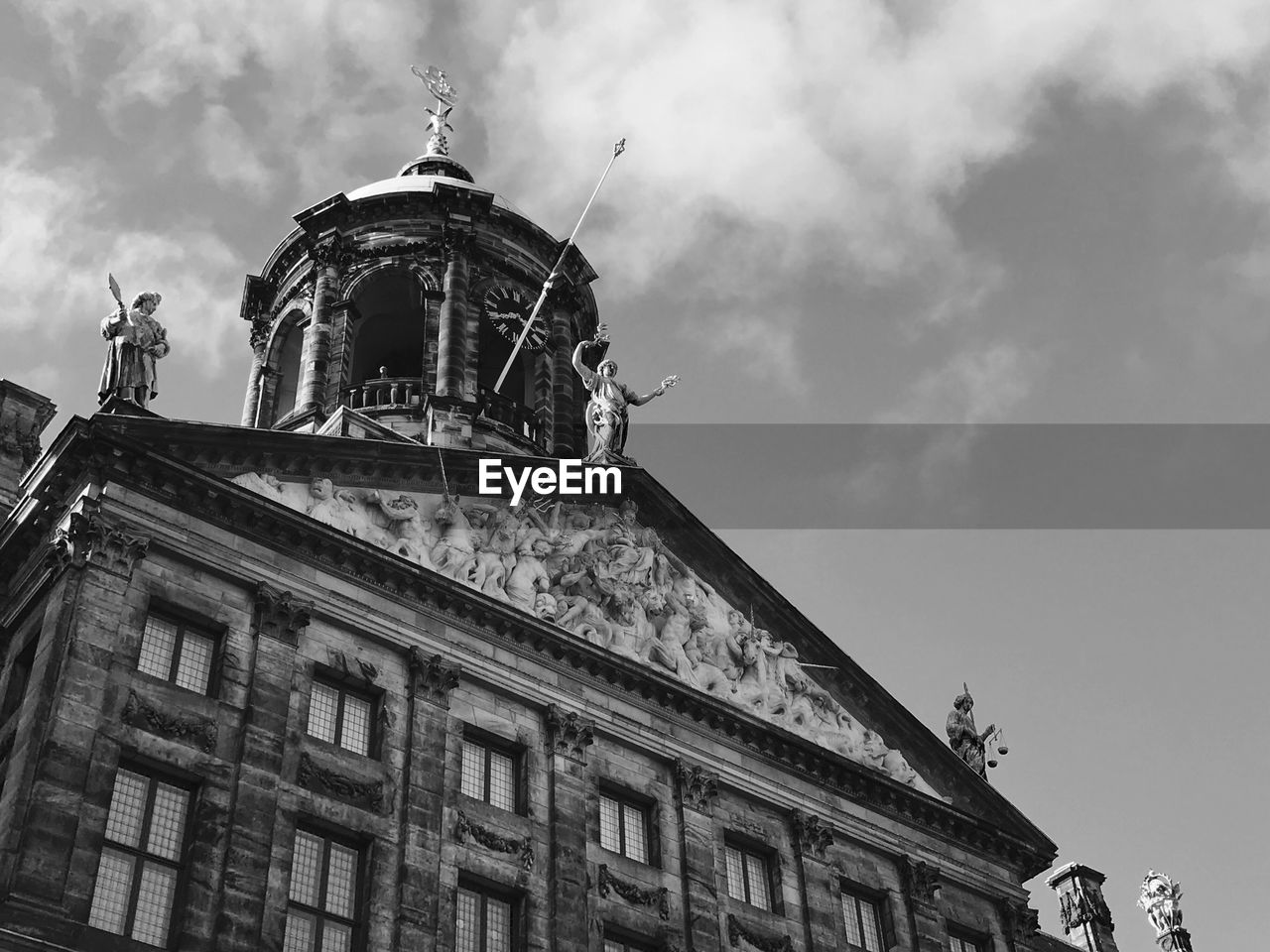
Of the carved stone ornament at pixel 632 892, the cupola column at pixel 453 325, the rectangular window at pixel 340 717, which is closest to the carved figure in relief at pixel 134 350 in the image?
the rectangular window at pixel 340 717

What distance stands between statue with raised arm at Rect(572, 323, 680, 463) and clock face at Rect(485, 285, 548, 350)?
6021 millimetres

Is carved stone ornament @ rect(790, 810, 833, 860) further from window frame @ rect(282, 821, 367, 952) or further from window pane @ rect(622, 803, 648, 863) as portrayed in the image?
window frame @ rect(282, 821, 367, 952)

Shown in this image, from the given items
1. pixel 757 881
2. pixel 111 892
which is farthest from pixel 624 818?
pixel 111 892

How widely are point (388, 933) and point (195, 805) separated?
3.24 m

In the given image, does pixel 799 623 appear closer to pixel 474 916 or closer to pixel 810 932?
pixel 810 932

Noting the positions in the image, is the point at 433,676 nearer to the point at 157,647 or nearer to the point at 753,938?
the point at 157,647

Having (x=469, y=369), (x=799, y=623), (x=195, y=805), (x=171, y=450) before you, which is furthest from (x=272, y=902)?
(x=469, y=369)

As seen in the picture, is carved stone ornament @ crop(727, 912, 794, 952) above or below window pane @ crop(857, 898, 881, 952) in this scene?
below

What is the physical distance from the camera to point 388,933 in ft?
72.5

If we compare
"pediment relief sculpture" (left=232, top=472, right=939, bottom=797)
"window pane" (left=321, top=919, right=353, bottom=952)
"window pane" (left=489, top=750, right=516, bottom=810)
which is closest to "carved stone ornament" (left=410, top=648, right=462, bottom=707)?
"window pane" (left=489, top=750, right=516, bottom=810)

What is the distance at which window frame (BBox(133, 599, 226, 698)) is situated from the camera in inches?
889

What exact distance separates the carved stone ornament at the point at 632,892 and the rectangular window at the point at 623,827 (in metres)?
0.66

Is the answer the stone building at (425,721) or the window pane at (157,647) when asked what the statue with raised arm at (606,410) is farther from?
the window pane at (157,647)

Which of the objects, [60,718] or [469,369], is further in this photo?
[469,369]
